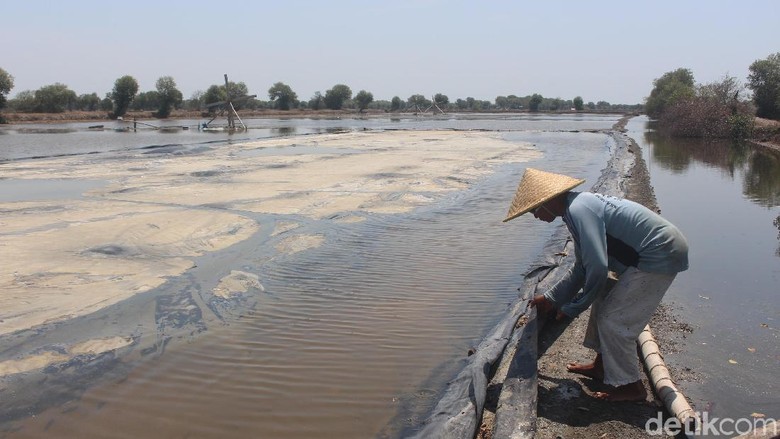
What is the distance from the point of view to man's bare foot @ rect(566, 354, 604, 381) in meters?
3.44

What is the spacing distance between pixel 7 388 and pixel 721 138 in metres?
30.9

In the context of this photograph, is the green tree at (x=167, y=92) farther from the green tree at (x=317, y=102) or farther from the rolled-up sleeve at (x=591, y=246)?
the rolled-up sleeve at (x=591, y=246)

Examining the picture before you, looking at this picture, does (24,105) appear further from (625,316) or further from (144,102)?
(625,316)

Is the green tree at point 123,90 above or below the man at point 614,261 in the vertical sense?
above

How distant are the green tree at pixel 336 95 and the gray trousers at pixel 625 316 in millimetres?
101772

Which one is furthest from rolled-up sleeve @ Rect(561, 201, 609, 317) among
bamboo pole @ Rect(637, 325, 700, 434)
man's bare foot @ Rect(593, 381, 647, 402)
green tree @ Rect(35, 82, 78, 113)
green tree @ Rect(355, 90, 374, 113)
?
green tree @ Rect(355, 90, 374, 113)

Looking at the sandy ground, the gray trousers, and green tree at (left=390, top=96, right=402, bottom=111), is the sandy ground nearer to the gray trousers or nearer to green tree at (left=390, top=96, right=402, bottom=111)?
the gray trousers

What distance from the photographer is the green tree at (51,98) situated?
6650cm

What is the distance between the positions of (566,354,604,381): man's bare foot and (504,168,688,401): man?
170 millimetres

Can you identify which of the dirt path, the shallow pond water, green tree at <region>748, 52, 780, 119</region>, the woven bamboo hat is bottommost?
the shallow pond water

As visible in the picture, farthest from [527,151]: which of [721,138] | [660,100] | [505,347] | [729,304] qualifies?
[660,100]

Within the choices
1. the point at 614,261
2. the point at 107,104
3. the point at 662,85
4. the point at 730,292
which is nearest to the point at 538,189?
the point at 614,261

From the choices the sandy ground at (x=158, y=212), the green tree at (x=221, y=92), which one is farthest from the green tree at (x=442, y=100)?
the sandy ground at (x=158, y=212)

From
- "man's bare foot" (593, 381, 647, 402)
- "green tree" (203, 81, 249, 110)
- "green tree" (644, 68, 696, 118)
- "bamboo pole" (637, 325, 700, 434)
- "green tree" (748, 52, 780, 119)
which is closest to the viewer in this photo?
"bamboo pole" (637, 325, 700, 434)
